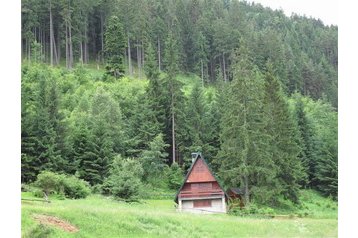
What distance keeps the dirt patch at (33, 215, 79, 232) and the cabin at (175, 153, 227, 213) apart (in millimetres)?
9933

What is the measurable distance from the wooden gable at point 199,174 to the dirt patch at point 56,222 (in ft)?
34.9

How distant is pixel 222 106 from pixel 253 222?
706 inches

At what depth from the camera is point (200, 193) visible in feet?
85.0

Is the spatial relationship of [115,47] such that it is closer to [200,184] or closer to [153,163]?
[153,163]

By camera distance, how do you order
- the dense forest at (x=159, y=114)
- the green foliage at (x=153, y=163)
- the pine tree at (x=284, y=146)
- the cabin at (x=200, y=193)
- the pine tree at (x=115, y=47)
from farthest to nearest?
the pine tree at (x=115, y=47), the green foliage at (x=153, y=163), the pine tree at (x=284, y=146), the dense forest at (x=159, y=114), the cabin at (x=200, y=193)

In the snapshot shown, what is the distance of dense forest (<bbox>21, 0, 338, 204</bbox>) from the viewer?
2861cm

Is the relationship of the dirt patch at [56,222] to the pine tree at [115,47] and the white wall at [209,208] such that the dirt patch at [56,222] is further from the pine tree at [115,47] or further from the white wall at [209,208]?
the pine tree at [115,47]

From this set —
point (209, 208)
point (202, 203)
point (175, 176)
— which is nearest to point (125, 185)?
point (202, 203)

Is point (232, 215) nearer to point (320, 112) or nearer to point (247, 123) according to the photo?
point (247, 123)

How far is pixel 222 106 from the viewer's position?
3734cm

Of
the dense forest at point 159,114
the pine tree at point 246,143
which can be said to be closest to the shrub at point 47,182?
the dense forest at point 159,114

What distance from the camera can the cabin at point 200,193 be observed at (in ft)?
84.1
